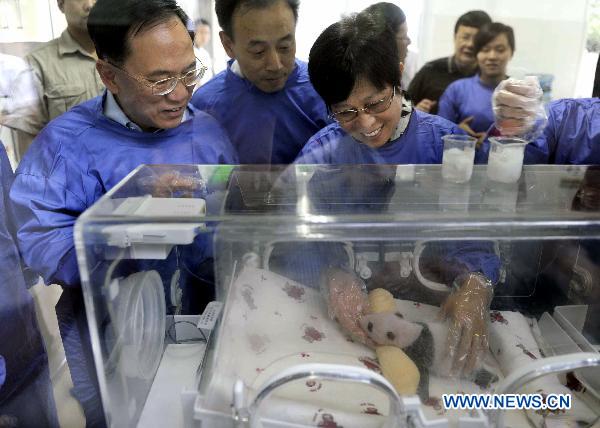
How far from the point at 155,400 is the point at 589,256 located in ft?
3.09

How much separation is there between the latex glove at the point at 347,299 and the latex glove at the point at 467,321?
0.17 metres

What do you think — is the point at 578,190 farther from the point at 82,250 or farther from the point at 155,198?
the point at 82,250

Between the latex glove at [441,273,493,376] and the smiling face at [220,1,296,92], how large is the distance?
0.61 m

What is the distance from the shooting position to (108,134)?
1043 millimetres

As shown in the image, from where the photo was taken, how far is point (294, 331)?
98 cm

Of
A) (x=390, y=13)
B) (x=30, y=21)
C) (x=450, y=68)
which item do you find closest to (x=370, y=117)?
(x=390, y=13)

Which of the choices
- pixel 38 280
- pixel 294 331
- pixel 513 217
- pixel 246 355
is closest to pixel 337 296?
pixel 294 331

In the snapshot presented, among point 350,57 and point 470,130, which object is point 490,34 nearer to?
point 470,130

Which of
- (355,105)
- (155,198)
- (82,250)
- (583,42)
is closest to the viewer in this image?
(82,250)

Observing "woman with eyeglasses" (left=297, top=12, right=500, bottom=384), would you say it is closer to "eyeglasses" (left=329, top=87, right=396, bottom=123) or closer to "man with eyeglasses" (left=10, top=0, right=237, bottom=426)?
"eyeglasses" (left=329, top=87, right=396, bottom=123)

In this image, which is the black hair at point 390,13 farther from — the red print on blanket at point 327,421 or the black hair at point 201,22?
the red print on blanket at point 327,421

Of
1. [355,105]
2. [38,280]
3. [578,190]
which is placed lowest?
[38,280]

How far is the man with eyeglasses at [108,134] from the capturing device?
97cm

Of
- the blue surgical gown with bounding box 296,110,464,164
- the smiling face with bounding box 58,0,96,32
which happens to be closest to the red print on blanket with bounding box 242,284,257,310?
the blue surgical gown with bounding box 296,110,464,164
